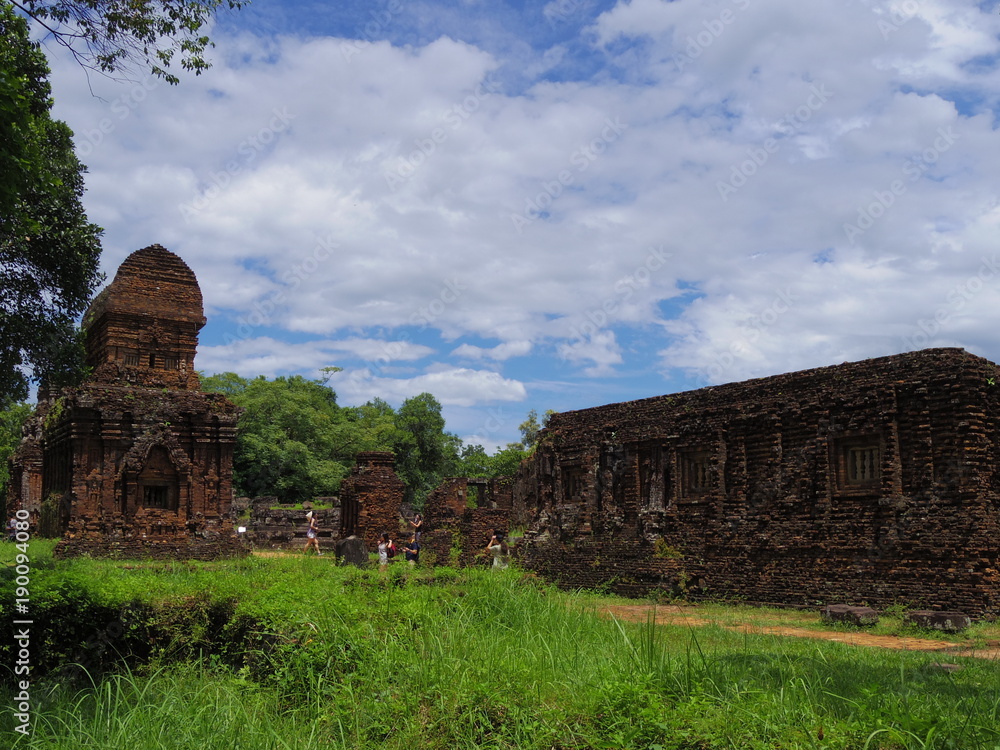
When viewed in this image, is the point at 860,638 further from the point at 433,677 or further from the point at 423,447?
the point at 423,447

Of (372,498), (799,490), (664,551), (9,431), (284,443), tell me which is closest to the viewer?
(799,490)

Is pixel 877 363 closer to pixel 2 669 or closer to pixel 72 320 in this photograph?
pixel 2 669

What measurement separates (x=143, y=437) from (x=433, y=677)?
1768cm

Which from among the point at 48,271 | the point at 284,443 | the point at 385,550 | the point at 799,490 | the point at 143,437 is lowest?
the point at 385,550

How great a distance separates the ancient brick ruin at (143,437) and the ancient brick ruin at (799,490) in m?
8.82

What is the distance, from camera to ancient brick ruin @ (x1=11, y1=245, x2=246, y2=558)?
21.3 m

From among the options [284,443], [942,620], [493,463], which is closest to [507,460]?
[493,463]

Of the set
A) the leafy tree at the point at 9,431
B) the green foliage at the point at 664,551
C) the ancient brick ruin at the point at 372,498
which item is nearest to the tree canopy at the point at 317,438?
the leafy tree at the point at 9,431

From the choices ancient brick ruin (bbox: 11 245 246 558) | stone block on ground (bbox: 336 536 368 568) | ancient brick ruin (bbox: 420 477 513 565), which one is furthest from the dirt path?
ancient brick ruin (bbox: 11 245 246 558)

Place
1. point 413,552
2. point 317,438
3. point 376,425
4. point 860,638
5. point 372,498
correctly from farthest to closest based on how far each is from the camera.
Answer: point 376,425
point 317,438
point 372,498
point 413,552
point 860,638

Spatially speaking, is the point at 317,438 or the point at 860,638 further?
the point at 317,438

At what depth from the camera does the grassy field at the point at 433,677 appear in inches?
210

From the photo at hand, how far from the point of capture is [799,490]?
15805 mm

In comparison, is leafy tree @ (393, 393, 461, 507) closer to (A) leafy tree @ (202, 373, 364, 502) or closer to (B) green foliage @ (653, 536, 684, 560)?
(A) leafy tree @ (202, 373, 364, 502)
